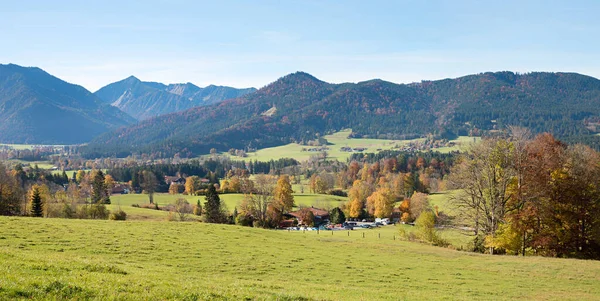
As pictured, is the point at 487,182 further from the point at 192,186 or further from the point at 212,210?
the point at 192,186

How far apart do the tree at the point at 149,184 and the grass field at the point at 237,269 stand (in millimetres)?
78328

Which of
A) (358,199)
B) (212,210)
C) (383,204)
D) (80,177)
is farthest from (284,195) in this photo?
(80,177)

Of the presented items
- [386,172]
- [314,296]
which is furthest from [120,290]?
[386,172]

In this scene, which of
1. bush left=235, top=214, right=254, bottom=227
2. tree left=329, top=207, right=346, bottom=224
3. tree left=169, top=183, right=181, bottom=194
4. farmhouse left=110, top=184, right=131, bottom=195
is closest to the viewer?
bush left=235, top=214, right=254, bottom=227

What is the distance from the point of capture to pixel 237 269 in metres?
24.2

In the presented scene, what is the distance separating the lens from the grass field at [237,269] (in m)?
13.7

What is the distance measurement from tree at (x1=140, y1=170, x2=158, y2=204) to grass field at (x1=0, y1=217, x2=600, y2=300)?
257 feet

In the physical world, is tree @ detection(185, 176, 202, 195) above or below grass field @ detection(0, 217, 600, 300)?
below

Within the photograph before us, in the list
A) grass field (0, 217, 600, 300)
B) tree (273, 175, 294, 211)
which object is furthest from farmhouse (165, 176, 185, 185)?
grass field (0, 217, 600, 300)

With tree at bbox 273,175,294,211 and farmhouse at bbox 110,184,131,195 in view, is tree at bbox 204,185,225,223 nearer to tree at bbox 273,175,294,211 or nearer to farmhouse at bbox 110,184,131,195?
tree at bbox 273,175,294,211

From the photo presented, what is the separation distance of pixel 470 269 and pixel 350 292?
14.8 m

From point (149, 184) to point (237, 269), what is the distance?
104383mm

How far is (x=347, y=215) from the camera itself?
101562 millimetres

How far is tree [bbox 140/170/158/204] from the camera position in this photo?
11240 centimetres
